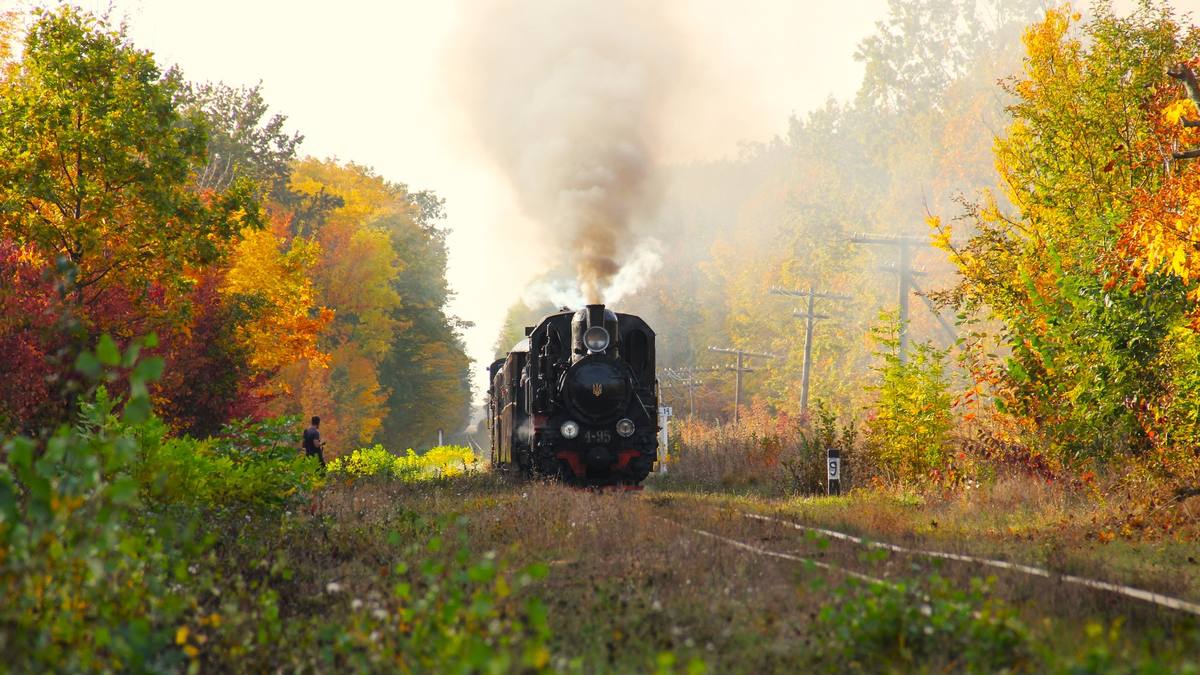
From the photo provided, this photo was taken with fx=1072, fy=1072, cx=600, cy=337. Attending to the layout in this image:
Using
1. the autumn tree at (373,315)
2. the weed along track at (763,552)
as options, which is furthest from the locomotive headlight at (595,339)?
the autumn tree at (373,315)

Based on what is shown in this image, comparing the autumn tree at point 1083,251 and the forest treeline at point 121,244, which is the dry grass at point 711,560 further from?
the forest treeline at point 121,244

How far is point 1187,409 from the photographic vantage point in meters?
13.5

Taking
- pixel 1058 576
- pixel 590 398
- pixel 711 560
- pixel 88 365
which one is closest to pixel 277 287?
pixel 590 398

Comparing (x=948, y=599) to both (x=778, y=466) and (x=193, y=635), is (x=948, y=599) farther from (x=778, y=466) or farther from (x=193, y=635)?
(x=778, y=466)

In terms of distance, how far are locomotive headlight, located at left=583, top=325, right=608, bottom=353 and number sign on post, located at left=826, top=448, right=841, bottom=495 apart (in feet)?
14.5

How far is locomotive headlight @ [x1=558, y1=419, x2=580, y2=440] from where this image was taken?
18.7 m

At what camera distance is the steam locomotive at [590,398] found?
18656 millimetres

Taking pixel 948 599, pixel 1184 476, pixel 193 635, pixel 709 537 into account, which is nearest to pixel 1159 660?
pixel 948 599

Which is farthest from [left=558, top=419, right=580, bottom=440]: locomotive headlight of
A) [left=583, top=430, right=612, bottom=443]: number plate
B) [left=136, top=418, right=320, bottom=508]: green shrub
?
[left=136, top=418, right=320, bottom=508]: green shrub

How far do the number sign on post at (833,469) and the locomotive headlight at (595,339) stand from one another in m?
4.43

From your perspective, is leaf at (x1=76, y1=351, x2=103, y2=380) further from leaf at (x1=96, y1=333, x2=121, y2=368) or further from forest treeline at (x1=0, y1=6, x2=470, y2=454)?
forest treeline at (x1=0, y1=6, x2=470, y2=454)

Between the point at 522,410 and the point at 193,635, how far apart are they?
14.5 metres

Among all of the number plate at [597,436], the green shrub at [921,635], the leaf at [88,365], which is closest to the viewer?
the leaf at [88,365]

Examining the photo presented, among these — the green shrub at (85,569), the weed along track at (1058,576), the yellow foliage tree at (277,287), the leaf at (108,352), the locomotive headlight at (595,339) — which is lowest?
the weed along track at (1058,576)
